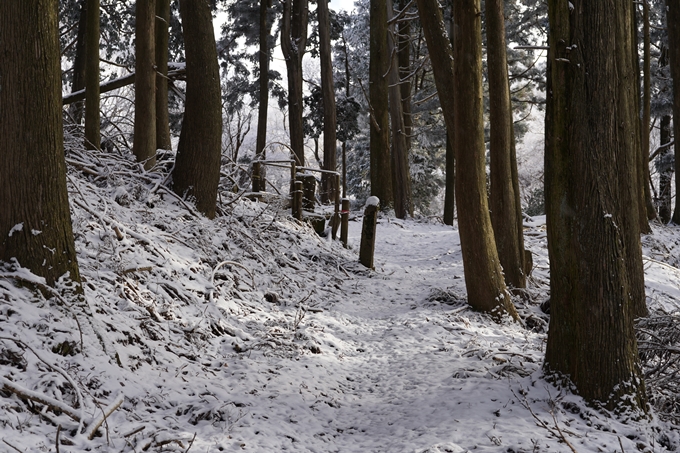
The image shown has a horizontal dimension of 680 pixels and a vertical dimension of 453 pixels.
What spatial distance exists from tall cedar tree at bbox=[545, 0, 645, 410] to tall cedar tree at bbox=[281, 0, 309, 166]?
11686 millimetres

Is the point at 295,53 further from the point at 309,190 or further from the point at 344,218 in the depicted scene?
the point at 344,218

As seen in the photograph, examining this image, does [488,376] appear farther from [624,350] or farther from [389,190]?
[389,190]

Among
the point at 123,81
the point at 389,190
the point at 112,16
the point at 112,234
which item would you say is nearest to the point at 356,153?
the point at 389,190

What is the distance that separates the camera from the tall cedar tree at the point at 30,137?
11.6 ft

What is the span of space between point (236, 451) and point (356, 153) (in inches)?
927

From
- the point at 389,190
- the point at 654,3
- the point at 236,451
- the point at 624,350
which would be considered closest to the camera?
the point at 236,451

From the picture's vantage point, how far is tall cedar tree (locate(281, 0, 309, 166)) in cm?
1525

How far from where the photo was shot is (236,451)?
3.07 m

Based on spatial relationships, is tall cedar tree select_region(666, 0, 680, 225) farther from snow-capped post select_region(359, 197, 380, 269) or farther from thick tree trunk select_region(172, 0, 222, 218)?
thick tree trunk select_region(172, 0, 222, 218)

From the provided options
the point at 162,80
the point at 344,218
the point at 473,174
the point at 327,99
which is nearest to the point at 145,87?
the point at 162,80

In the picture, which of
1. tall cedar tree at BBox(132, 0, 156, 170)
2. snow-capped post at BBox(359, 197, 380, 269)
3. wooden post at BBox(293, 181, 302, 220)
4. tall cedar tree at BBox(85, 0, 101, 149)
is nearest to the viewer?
tall cedar tree at BBox(85, 0, 101, 149)

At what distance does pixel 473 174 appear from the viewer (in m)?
6.30

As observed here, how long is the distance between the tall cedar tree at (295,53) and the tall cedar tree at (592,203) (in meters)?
11.7

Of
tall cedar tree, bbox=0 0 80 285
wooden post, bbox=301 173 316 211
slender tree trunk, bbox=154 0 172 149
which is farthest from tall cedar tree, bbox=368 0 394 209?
tall cedar tree, bbox=0 0 80 285
